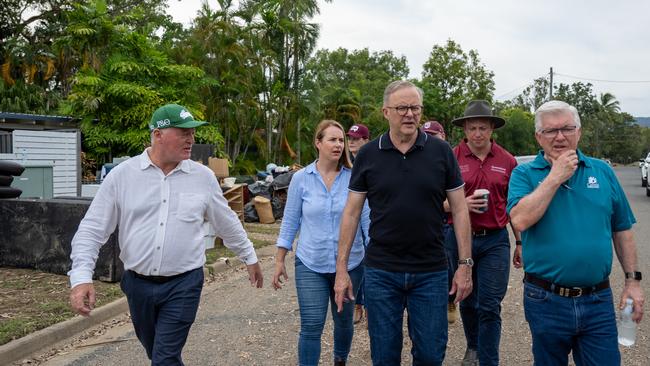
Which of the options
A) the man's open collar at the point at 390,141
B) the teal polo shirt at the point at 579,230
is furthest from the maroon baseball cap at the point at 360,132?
the teal polo shirt at the point at 579,230

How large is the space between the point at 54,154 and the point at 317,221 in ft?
39.9

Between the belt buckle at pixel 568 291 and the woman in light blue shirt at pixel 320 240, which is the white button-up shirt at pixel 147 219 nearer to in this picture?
the woman in light blue shirt at pixel 320 240

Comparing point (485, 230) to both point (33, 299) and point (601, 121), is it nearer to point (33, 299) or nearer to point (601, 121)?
point (33, 299)

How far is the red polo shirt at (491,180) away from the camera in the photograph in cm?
450

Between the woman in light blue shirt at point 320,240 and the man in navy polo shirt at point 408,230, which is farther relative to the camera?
the woman in light blue shirt at point 320,240

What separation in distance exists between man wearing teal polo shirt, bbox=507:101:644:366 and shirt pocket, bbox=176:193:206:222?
5.85ft

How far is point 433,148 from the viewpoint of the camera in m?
3.39

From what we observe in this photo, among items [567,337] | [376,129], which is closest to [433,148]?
[567,337]

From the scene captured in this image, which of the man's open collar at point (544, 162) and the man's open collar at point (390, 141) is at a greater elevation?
the man's open collar at point (390, 141)

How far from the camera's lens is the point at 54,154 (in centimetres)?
1438

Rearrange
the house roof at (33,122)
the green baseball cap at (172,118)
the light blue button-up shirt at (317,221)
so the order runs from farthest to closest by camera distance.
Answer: the house roof at (33,122) → the light blue button-up shirt at (317,221) → the green baseball cap at (172,118)

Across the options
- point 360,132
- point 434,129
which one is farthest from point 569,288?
point 360,132

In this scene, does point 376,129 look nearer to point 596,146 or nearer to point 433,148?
point 433,148

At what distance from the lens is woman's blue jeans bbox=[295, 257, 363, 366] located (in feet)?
12.9
